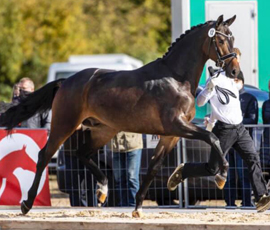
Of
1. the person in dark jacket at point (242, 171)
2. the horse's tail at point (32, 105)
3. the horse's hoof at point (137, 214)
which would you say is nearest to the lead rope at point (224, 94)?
the person in dark jacket at point (242, 171)

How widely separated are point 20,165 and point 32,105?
108 centimetres

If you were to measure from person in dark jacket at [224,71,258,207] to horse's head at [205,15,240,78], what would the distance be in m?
1.82

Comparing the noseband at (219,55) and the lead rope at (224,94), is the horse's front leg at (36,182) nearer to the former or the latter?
the lead rope at (224,94)

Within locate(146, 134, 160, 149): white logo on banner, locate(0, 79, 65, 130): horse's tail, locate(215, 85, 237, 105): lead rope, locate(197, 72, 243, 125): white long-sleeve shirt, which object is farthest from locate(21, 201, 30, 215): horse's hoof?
locate(215, 85, 237, 105): lead rope

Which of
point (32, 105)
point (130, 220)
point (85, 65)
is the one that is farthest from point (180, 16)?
point (85, 65)

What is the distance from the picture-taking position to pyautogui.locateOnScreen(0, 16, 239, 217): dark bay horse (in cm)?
873

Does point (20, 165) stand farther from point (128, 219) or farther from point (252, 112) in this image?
point (252, 112)

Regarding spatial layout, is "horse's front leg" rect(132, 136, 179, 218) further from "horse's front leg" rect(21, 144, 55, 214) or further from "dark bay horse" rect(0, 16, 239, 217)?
"horse's front leg" rect(21, 144, 55, 214)

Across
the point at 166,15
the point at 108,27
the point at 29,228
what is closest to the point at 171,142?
the point at 29,228

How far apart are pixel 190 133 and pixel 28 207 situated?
226 centimetres

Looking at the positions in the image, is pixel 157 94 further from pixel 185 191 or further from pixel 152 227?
pixel 185 191

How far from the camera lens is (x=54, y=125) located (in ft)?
31.4

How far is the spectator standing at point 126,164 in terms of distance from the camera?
10.8 metres

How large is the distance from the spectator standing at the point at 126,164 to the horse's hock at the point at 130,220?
997 millimetres
